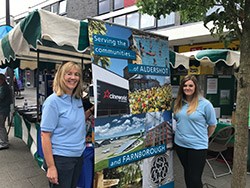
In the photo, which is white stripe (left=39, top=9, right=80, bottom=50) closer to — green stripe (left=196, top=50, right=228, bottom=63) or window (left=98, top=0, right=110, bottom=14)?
green stripe (left=196, top=50, right=228, bottom=63)

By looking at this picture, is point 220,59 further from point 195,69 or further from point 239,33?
point 239,33

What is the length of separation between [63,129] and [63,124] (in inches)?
1.7

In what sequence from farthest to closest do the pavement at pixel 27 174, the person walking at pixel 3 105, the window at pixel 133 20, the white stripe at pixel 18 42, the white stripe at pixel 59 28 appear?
1. the window at pixel 133 20
2. the person walking at pixel 3 105
3. the pavement at pixel 27 174
4. the white stripe at pixel 18 42
5. the white stripe at pixel 59 28

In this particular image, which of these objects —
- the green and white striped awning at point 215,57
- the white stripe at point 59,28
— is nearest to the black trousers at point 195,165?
the white stripe at point 59,28

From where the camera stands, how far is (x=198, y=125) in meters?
2.60

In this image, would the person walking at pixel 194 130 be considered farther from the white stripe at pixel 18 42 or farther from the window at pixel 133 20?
the window at pixel 133 20

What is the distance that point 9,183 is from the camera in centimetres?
363

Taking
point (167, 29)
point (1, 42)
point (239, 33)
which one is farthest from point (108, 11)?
point (239, 33)

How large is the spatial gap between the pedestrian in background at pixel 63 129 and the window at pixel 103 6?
46.6 ft

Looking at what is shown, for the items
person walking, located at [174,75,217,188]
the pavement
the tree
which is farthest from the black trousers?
the pavement

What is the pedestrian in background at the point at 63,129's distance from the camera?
1851 millimetres

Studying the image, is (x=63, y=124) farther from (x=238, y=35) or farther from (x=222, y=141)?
(x=222, y=141)

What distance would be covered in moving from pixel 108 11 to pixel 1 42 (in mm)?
12569

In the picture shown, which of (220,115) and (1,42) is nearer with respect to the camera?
(1,42)
